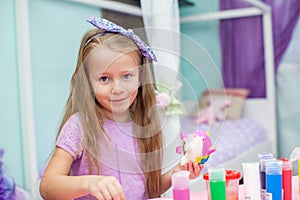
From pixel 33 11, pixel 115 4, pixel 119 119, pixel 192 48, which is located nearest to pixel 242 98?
pixel 115 4

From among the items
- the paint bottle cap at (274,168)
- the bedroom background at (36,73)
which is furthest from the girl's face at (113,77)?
the bedroom background at (36,73)

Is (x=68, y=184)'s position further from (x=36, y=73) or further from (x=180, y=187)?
(x=36, y=73)

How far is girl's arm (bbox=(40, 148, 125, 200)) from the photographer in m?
0.74

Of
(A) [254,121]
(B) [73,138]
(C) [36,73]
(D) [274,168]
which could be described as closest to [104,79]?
(B) [73,138]

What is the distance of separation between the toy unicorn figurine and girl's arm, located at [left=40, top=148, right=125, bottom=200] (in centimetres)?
19

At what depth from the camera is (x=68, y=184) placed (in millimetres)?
814

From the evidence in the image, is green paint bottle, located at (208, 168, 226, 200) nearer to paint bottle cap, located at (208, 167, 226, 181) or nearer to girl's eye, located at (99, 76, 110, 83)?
paint bottle cap, located at (208, 167, 226, 181)

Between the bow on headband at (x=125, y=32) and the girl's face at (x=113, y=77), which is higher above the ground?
the bow on headband at (x=125, y=32)

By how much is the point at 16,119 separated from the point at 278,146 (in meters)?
1.75

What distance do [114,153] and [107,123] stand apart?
7cm

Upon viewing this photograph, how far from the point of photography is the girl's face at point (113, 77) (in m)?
0.86

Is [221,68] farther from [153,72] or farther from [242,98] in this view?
[153,72]

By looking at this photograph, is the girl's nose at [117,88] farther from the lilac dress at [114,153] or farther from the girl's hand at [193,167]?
the girl's hand at [193,167]

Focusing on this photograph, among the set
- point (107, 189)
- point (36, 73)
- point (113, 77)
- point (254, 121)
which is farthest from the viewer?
point (254, 121)
